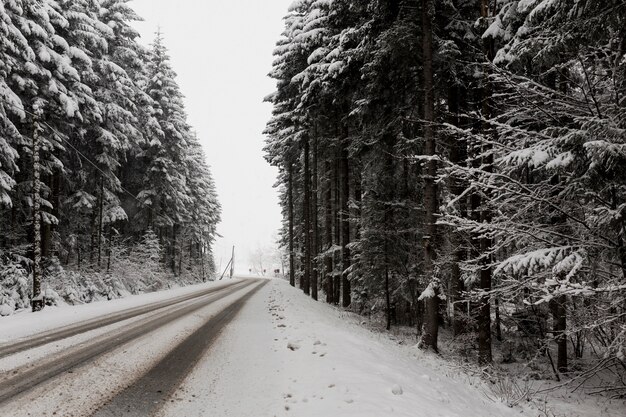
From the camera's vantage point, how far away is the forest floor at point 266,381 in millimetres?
4156

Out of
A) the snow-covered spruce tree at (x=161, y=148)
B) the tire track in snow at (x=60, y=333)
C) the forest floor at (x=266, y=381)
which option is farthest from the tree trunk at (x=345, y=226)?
the snow-covered spruce tree at (x=161, y=148)

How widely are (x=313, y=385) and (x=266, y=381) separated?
724 mm

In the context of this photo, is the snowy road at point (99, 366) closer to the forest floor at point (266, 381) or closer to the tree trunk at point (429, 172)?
the forest floor at point (266, 381)

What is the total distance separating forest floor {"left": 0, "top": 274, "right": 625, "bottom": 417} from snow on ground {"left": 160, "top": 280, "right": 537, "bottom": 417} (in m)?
0.02

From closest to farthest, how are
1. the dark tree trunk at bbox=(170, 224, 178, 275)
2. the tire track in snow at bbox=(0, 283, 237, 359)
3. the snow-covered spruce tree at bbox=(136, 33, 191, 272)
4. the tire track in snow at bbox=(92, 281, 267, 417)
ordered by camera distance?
the tire track in snow at bbox=(92, 281, 267, 417)
the tire track in snow at bbox=(0, 283, 237, 359)
the snow-covered spruce tree at bbox=(136, 33, 191, 272)
the dark tree trunk at bbox=(170, 224, 178, 275)

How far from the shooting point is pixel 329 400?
14.0 feet

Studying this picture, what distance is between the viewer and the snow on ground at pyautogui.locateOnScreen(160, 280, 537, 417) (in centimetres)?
415

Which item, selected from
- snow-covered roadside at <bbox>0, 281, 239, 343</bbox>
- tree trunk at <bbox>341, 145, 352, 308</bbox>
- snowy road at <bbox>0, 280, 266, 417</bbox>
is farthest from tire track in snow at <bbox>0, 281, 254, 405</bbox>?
tree trunk at <bbox>341, 145, 352, 308</bbox>

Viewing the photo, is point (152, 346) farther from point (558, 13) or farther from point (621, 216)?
point (558, 13)

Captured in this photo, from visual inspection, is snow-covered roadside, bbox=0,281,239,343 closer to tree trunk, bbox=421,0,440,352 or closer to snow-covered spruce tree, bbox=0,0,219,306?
snow-covered spruce tree, bbox=0,0,219,306

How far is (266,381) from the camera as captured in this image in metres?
5.11


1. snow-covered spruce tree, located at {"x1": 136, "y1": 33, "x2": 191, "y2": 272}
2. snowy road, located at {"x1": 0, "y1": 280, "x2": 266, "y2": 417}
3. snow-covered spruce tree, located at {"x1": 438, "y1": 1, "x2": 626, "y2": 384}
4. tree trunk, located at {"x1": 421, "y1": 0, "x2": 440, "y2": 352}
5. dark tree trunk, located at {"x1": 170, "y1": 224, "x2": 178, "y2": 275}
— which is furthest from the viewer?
dark tree trunk, located at {"x1": 170, "y1": 224, "x2": 178, "y2": 275}

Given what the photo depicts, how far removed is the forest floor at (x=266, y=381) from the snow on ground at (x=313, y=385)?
2 cm

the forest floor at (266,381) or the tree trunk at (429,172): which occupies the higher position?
the tree trunk at (429,172)
